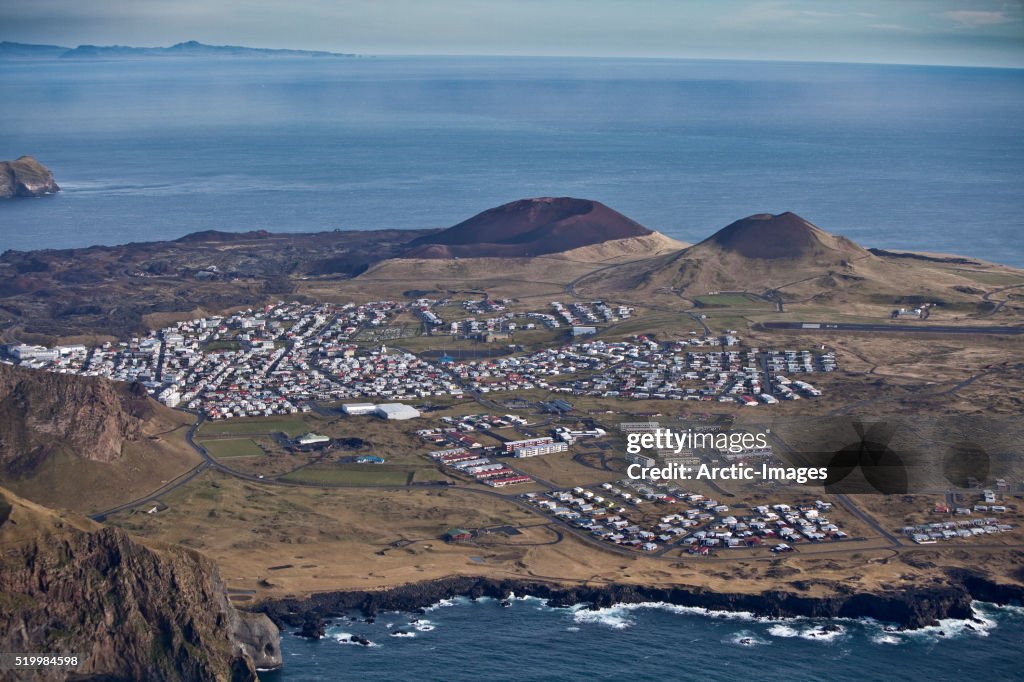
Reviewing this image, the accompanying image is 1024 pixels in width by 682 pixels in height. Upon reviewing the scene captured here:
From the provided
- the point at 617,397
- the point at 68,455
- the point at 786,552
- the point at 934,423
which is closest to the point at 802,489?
the point at 786,552

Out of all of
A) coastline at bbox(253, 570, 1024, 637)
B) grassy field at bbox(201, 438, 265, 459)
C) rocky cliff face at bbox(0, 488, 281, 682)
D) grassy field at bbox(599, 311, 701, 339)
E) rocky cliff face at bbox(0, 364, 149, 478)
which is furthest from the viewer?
grassy field at bbox(599, 311, 701, 339)

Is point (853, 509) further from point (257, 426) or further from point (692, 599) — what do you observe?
point (257, 426)

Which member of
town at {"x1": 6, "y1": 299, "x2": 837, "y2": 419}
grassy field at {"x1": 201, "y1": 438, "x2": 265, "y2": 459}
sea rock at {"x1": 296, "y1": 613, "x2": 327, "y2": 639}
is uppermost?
town at {"x1": 6, "y1": 299, "x2": 837, "y2": 419}

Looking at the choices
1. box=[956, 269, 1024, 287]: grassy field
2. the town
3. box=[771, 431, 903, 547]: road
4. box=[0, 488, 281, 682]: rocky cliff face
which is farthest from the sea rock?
box=[956, 269, 1024, 287]: grassy field

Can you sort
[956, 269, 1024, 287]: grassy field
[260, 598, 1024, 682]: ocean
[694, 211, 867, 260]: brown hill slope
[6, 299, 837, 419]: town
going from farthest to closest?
[694, 211, 867, 260]: brown hill slope → [956, 269, 1024, 287]: grassy field → [6, 299, 837, 419]: town → [260, 598, 1024, 682]: ocean

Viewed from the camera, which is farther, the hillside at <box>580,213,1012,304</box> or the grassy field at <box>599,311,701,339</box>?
the hillside at <box>580,213,1012,304</box>

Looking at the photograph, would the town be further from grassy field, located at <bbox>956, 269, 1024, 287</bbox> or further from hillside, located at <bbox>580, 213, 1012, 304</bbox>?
grassy field, located at <bbox>956, 269, 1024, 287</bbox>

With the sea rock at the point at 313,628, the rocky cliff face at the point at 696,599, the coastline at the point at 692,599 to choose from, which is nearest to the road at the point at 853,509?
the coastline at the point at 692,599

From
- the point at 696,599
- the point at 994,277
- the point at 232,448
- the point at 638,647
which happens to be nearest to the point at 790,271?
the point at 994,277
